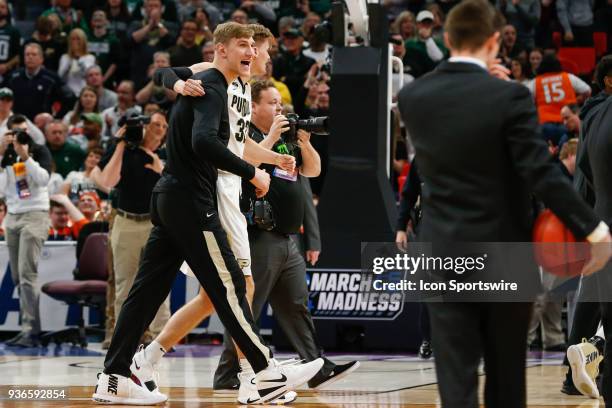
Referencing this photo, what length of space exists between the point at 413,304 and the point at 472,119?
6678mm

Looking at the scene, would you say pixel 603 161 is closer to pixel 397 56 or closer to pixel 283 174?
pixel 283 174

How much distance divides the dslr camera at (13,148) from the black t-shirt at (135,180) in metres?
1.56

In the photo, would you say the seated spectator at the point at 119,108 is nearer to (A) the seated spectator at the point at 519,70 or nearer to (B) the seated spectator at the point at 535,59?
(A) the seated spectator at the point at 519,70

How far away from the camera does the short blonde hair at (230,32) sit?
6.67 meters

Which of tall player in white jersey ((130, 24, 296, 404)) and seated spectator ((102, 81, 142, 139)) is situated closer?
tall player in white jersey ((130, 24, 296, 404))

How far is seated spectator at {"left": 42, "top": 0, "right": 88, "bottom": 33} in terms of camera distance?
60.4 ft

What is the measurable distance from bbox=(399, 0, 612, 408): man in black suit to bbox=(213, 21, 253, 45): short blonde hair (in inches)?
103

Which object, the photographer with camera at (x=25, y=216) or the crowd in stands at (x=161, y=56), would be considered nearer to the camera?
the photographer with camera at (x=25, y=216)

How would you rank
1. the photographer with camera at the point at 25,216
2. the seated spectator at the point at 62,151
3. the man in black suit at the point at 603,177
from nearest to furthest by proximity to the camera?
the man in black suit at the point at 603,177 < the photographer with camera at the point at 25,216 < the seated spectator at the point at 62,151

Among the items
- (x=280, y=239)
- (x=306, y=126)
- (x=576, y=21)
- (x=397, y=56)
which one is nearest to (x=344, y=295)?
(x=280, y=239)

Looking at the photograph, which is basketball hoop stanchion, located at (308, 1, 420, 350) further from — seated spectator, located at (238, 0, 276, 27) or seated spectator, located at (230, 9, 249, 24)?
seated spectator, located at (238, 0, 276, 27)

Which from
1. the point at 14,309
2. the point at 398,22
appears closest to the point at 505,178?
the point at 14,309

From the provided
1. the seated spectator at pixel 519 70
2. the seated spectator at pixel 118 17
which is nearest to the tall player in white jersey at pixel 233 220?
the seated spectator at pixel 519 70

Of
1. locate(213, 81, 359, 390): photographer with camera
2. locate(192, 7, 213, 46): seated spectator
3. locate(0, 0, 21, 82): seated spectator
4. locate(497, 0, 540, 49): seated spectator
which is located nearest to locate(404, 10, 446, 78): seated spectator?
locate(497, 0, 540, 49): seated spectator
